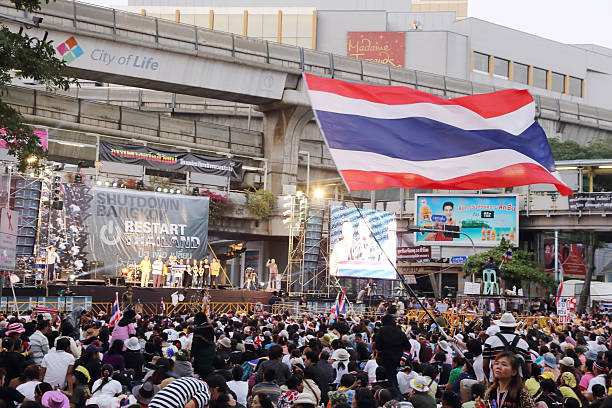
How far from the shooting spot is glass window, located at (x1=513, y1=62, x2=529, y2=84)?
76.6 meters

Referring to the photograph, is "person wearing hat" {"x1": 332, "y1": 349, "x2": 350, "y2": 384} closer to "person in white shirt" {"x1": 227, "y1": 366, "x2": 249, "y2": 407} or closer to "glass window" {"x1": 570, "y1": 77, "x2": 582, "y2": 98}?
"person in white shirt" {"x1": 227, "y1": 366, "x2": 249, "y2": 407}

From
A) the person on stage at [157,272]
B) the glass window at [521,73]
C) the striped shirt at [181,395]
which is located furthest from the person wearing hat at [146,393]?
the glass window at [521,73]

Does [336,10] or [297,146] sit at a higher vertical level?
[336,10]

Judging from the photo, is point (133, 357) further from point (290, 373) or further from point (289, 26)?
point (289, 26)

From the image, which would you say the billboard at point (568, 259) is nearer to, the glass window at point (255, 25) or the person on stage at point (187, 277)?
the person on stage at point (187, 277)

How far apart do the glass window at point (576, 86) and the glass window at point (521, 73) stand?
528cm

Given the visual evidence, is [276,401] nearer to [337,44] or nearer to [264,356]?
[264,356]

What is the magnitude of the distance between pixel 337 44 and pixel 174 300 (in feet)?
158

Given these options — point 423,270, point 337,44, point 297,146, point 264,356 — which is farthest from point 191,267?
point 337,44

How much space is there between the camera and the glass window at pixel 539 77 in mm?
77188

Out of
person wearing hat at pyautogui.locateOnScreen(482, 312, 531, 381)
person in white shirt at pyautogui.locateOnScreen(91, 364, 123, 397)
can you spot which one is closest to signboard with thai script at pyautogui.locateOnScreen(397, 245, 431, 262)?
person wearing hat at pyautogui.locateOnScreen(482, 312, 531, 381)

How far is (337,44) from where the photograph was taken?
78.0 m

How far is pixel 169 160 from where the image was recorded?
43.8 m

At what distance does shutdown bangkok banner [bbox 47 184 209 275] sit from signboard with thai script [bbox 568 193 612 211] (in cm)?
2147
